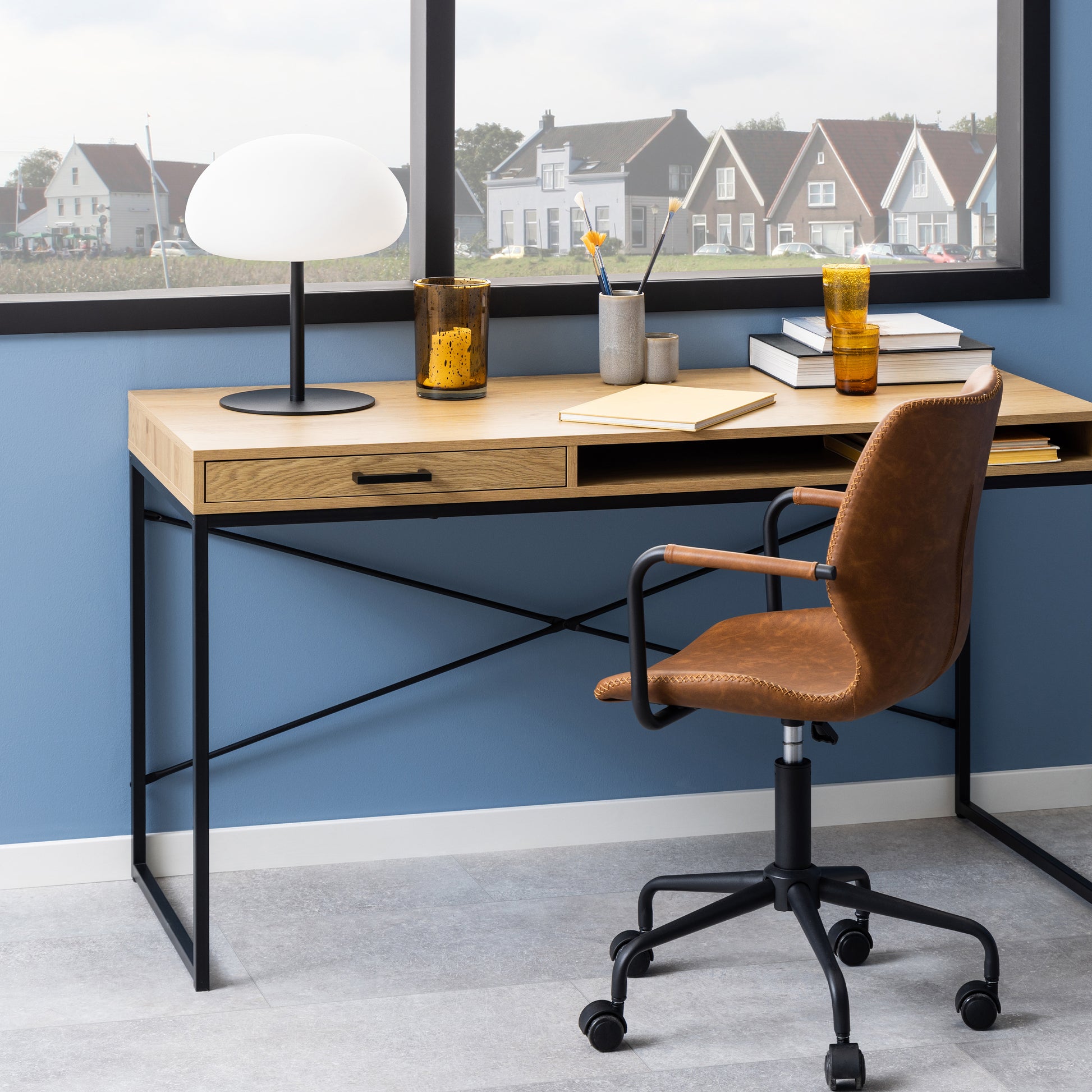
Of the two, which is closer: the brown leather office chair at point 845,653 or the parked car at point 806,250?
the brown leather office chair at point 845,653

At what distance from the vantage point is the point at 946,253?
115 inches

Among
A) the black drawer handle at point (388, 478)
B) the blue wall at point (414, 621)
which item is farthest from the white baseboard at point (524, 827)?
the black drawer handle at point (388, 478)

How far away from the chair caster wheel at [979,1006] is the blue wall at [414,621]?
81 cm

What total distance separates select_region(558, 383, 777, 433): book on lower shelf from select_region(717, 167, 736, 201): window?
0.50m

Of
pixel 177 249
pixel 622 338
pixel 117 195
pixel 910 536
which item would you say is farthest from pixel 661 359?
pixel 117 195

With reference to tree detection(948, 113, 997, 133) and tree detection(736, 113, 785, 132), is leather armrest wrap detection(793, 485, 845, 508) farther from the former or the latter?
tree detection(948, 113, 997, 133)

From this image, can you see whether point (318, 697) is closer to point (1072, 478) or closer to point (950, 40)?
point (1072, 478)

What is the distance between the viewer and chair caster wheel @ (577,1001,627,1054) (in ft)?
6.97

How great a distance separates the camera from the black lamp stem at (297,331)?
7.90ft

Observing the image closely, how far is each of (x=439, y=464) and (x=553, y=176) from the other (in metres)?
0.81

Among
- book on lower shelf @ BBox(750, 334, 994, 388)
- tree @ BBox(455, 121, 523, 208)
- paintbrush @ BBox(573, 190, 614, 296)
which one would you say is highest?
tree @ BBox(455, 121, 523, 208)

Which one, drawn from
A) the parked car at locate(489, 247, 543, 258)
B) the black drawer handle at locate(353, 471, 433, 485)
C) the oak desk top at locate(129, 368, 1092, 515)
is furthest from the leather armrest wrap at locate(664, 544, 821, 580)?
the parked car at locate(489, 247, 543, 258)

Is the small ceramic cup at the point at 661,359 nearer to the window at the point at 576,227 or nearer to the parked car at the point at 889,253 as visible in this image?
the window at the point at 576,227

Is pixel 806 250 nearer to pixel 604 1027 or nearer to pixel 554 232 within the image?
pixel 554 232
